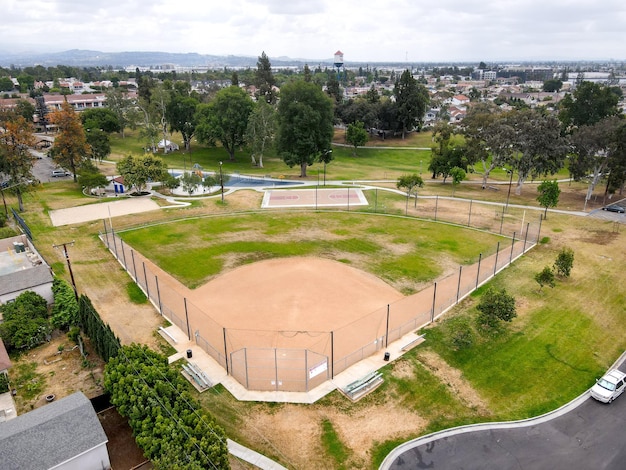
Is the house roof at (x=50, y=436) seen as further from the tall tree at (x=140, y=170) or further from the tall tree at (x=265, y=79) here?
the tall tree at (x=265, y=79)

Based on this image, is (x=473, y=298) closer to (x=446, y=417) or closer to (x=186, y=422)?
(x=446, y=417)

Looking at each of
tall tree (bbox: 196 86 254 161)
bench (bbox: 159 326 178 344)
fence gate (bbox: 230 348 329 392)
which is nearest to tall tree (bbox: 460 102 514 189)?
tall tree (bbox: 196 86 254 161)

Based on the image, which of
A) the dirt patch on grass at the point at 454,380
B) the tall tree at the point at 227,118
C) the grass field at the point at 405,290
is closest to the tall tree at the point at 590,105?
the grass field at the point at 405,290

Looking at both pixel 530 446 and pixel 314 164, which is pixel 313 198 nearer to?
pixel 314 164

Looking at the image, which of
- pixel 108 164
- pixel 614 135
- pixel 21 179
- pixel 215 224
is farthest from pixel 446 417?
pixel 108 164

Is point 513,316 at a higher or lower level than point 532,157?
lower

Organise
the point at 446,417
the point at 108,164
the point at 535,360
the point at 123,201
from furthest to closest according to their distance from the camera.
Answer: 1. the point at 108,164
2. the point at 123,201
3. the point at 535,360
4. the point at 446,417
